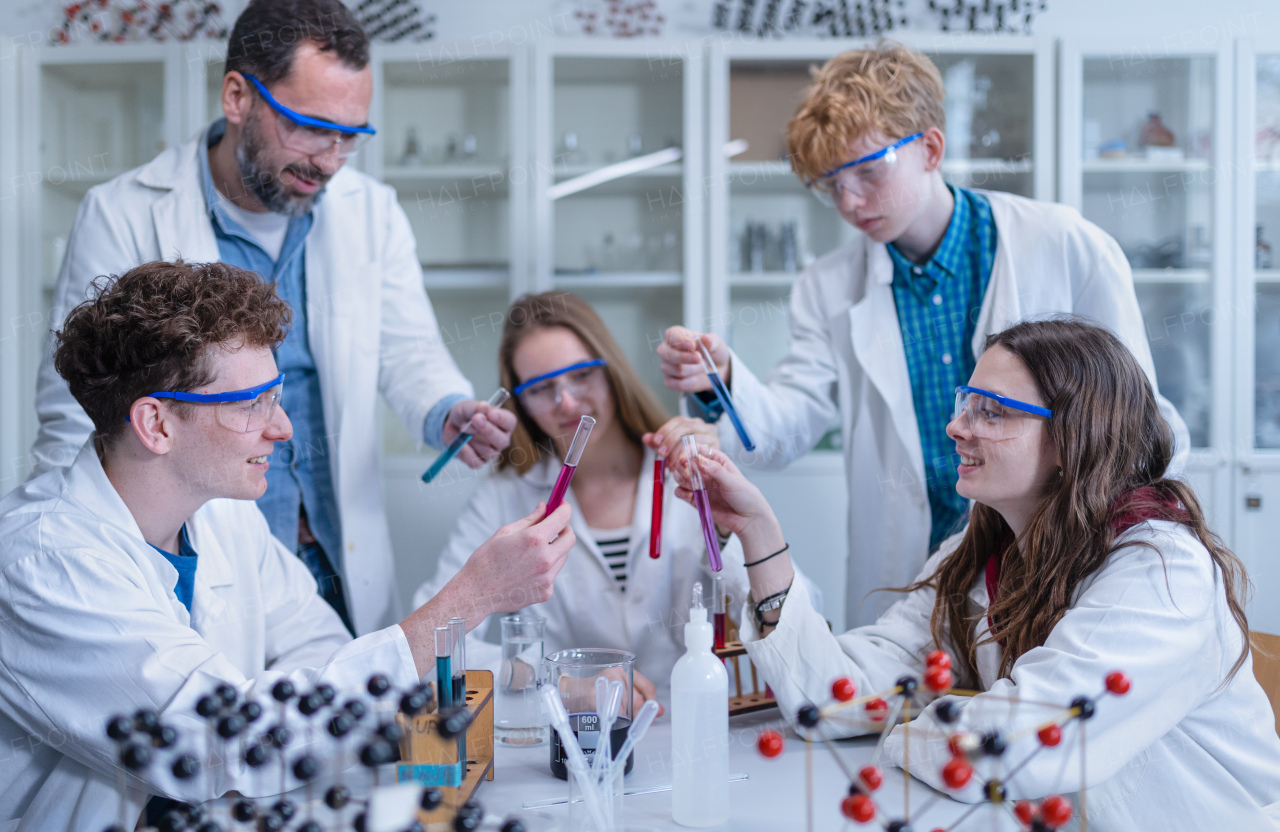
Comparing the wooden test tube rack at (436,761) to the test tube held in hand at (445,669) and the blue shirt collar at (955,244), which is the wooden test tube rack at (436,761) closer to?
the test tube held in hand at (445,669)

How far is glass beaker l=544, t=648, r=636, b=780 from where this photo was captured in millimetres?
1164

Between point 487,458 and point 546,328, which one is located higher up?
point 546,328

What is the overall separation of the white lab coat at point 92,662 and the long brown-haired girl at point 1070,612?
2.00ft

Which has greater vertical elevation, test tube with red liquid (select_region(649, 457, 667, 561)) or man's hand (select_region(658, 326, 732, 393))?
man's hand (select_region(658, 326, 732, 393))

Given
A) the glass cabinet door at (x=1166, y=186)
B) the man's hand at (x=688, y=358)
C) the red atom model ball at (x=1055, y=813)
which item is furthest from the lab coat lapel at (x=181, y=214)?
the glass cabinet door at (x=1166, y=186)

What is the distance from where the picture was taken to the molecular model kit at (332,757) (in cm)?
76

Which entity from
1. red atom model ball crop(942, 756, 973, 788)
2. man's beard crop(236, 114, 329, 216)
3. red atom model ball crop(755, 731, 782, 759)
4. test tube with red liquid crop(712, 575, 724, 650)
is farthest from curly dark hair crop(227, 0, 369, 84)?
red atom model ball crop(942, 756, 973, 788)

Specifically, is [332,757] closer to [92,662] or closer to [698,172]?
[92,662]

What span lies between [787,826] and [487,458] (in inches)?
44.3

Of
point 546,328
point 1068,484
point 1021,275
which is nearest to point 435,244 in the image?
point 546,328

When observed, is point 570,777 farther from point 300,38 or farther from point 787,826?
point 300,38

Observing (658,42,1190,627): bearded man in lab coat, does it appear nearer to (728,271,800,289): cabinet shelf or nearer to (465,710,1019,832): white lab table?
(728,271,800,289): cabinet shelf

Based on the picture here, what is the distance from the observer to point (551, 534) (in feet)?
4.42

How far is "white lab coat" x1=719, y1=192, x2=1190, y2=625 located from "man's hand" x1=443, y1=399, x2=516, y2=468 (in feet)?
1.53
